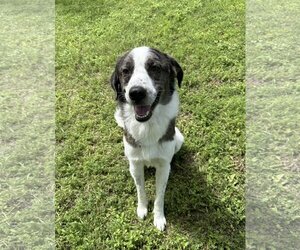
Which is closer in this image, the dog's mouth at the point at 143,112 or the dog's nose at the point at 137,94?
the dog's nose at the point at 137,94

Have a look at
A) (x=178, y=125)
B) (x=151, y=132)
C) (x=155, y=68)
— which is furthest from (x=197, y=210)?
(x=155, y=68)

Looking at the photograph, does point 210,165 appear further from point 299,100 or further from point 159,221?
point 299,100

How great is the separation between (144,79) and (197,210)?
53.6 inches

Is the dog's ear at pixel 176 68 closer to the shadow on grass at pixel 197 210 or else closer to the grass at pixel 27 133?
the shadow on grass at pixel 197 210

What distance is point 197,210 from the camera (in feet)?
11.9

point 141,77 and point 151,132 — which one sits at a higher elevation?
point 141,77

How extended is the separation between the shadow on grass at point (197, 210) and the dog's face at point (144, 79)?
99 centimetres

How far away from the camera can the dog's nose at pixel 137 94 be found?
2785 mm

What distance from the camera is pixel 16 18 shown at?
7113 millimetres

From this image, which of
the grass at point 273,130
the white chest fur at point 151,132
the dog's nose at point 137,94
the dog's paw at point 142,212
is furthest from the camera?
the dog's paw at point 142,212

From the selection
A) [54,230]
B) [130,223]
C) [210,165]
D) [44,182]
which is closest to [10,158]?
[44,182]

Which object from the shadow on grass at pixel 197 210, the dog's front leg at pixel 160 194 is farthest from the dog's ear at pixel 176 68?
the shadow on grass at pixel 197 210

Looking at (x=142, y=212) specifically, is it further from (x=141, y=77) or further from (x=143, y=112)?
(x=141, y=77)

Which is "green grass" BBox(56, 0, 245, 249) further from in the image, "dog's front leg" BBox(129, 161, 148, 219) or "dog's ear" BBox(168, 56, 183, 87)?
"dog's ear" BBox(168, 56, 183, 87)
